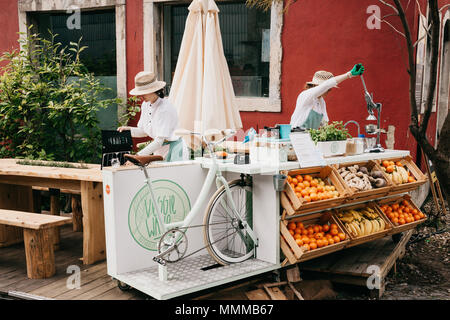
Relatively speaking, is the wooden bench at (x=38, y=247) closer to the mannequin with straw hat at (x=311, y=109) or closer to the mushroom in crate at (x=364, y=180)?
the mushroom in crate at (x=364, y=180)

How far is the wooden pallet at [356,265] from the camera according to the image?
174 inches

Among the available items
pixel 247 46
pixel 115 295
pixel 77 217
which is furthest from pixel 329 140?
pixel 247 46

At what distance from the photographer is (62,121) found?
766 centimetres

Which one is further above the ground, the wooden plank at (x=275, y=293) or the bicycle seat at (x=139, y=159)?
the bicycle seat at (x=139, y=159)

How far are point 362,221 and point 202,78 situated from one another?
2.37m

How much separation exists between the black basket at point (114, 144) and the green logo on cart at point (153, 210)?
0.83 m

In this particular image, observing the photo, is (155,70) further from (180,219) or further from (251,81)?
(180,219)

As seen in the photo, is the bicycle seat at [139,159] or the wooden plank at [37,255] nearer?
the bicycle seat at [139,159]

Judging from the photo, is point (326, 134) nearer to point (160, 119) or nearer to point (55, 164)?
point (160, 119)

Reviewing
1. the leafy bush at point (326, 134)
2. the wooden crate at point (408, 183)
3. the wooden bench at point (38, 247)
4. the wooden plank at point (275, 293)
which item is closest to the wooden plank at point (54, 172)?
the wooden bench at point (38, 247)

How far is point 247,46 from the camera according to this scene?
767cm

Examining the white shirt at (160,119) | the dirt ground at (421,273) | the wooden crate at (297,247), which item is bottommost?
the dirt ground at (421,273)
